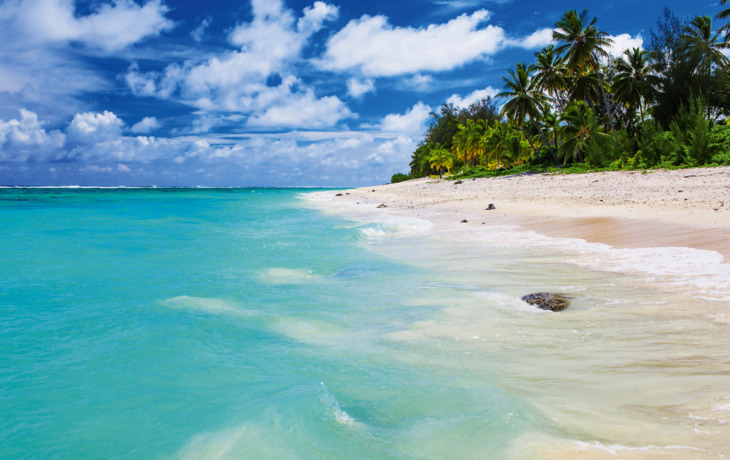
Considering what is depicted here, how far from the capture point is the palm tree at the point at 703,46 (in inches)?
1308

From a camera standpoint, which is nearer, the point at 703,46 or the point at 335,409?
the point at 335,409

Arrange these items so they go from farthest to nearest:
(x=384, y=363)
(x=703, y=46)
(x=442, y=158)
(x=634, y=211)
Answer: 1. (x=442, y=158)
2. (x=703, y=46)
3. (x=634, y=211)
4. (x=384, y=363)

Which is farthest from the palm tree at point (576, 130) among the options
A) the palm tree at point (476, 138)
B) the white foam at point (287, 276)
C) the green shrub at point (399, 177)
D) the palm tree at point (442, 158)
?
the green shrub at point (399, 177)

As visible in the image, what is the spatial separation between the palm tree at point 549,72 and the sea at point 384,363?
1569 inches

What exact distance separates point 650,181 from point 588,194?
129 inches

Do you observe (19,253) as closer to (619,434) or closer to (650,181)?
(619,434)

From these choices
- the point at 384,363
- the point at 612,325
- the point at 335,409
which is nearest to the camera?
the point at 335,409

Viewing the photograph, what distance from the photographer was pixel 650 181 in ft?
62.6

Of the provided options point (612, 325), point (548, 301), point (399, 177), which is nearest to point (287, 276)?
point (548, 301)

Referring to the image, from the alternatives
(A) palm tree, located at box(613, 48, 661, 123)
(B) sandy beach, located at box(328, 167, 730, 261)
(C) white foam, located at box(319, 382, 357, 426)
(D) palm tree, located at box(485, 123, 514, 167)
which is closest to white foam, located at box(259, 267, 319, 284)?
(C) white foam, located at box(319, 382, 357, 426)

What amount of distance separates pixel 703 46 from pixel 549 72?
1241cm

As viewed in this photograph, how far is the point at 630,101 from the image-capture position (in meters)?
38.5

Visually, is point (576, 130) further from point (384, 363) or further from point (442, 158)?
point (384, 363)

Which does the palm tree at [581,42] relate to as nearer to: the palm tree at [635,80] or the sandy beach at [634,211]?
the palm tree at [635,80]
